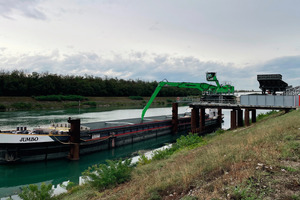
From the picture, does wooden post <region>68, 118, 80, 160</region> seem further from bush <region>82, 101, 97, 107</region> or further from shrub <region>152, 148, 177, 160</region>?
bush <region>82, 101, 97, 107</region>

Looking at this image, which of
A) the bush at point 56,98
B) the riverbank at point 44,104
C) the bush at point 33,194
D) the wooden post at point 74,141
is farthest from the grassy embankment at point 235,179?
the bush at point 56,98

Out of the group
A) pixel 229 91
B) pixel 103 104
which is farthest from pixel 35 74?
pixel 229 91

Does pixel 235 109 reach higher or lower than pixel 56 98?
lower

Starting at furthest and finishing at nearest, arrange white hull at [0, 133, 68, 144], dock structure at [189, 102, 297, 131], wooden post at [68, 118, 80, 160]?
dock structure at [189, 102, 297, 131], wooden post at [68, 118, 80, 160], white hull at [0, 133, 68, 144]

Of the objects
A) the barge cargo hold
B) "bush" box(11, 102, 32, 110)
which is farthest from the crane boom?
"bush" box(11, 102, 32, 110)

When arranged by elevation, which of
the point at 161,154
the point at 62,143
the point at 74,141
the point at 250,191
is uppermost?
the point at 250,191

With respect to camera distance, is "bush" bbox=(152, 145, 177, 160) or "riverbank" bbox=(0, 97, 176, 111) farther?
"riverbank" bbox=(0, 97, 176, 111)

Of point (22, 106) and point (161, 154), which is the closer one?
point (161, 154)

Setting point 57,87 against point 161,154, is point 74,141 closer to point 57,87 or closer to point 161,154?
point 161,154

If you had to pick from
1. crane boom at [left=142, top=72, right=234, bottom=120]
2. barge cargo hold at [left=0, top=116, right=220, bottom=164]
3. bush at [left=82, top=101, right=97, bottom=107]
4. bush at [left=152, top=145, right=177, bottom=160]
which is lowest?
barge cargo hold at [left=0, top=116, right=220, bottom=164]

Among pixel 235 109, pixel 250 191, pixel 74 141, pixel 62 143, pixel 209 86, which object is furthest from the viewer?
pixel 209 86

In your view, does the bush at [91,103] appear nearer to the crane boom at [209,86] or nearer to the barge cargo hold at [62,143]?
the crane boom at [209,86]

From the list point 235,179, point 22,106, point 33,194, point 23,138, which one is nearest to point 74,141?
point 23,138

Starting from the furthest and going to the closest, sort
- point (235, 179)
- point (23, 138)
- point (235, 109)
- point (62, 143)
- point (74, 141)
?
point (235, 109) → point (74, 141) → point (62, 143) → point (23, 138) → point (235, 179)
